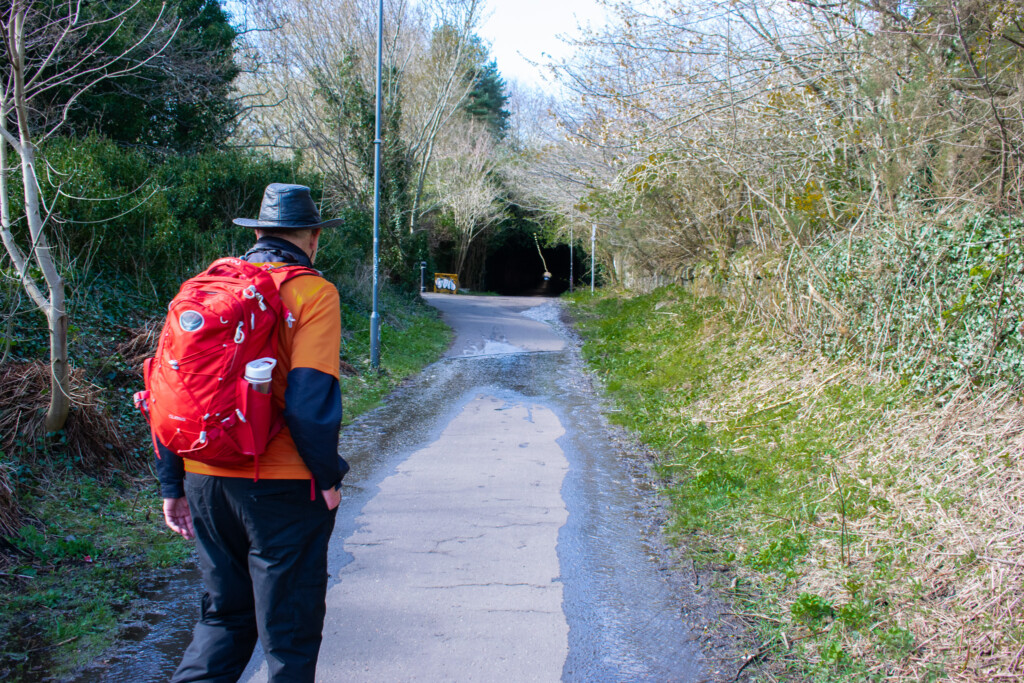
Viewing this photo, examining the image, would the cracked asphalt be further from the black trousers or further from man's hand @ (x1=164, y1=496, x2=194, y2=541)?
man's hand @ (x1=164, y1=496, x2=194, y2=541)

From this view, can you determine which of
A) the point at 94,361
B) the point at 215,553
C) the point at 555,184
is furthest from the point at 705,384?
the point at 555,184

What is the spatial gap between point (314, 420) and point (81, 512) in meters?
3.57

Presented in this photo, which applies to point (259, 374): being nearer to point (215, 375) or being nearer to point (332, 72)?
point (215, 375)

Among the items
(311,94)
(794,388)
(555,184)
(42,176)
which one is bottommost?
(794,388)

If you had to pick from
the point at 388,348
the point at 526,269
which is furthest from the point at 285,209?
the point at 526,269

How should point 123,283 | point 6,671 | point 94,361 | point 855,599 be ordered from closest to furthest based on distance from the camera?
point 6,671 → point 855,599 → point 94,361 → point 123,283

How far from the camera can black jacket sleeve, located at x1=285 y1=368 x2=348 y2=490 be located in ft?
8.36

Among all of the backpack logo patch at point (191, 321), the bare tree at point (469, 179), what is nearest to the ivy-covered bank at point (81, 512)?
the backpack logo patch at point (191, 321)

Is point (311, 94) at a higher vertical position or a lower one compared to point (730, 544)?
higher

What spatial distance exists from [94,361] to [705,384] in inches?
283

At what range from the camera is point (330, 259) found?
53.0 feet

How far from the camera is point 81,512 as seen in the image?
16.8ft

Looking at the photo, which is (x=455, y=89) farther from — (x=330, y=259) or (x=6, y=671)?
(x=6, y=671)

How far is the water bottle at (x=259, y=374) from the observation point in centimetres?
250
